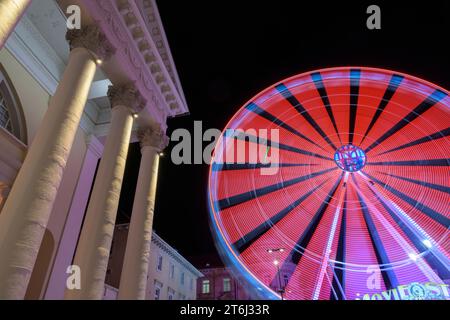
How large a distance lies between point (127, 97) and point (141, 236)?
13.5 ft

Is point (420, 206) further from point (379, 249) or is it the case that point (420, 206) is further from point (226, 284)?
point (226, 284)

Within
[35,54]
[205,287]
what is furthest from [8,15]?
[205,287]

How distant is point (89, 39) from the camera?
770 centimetres

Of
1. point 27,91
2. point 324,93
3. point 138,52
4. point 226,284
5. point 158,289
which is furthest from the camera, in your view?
point 226,284

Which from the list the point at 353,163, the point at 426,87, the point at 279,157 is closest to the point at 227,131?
the point at 279,157

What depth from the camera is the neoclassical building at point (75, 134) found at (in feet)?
17.7

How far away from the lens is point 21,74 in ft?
32.5

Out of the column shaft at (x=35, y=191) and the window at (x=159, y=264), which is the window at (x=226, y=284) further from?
the column shaft at (x=35, y=191)

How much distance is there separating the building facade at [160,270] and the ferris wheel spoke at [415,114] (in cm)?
1968

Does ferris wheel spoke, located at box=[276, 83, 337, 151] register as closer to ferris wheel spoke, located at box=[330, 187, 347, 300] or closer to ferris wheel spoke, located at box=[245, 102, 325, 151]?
ferris wheel spoke, located at box=[245, 102, 325, 151]

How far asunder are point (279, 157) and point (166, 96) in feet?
16.9

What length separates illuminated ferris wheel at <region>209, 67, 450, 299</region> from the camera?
428 inches

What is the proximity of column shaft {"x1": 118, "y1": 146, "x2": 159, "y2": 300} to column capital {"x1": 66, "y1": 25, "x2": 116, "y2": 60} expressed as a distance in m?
3.94

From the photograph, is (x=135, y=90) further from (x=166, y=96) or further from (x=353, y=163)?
(x=353, y=163)
